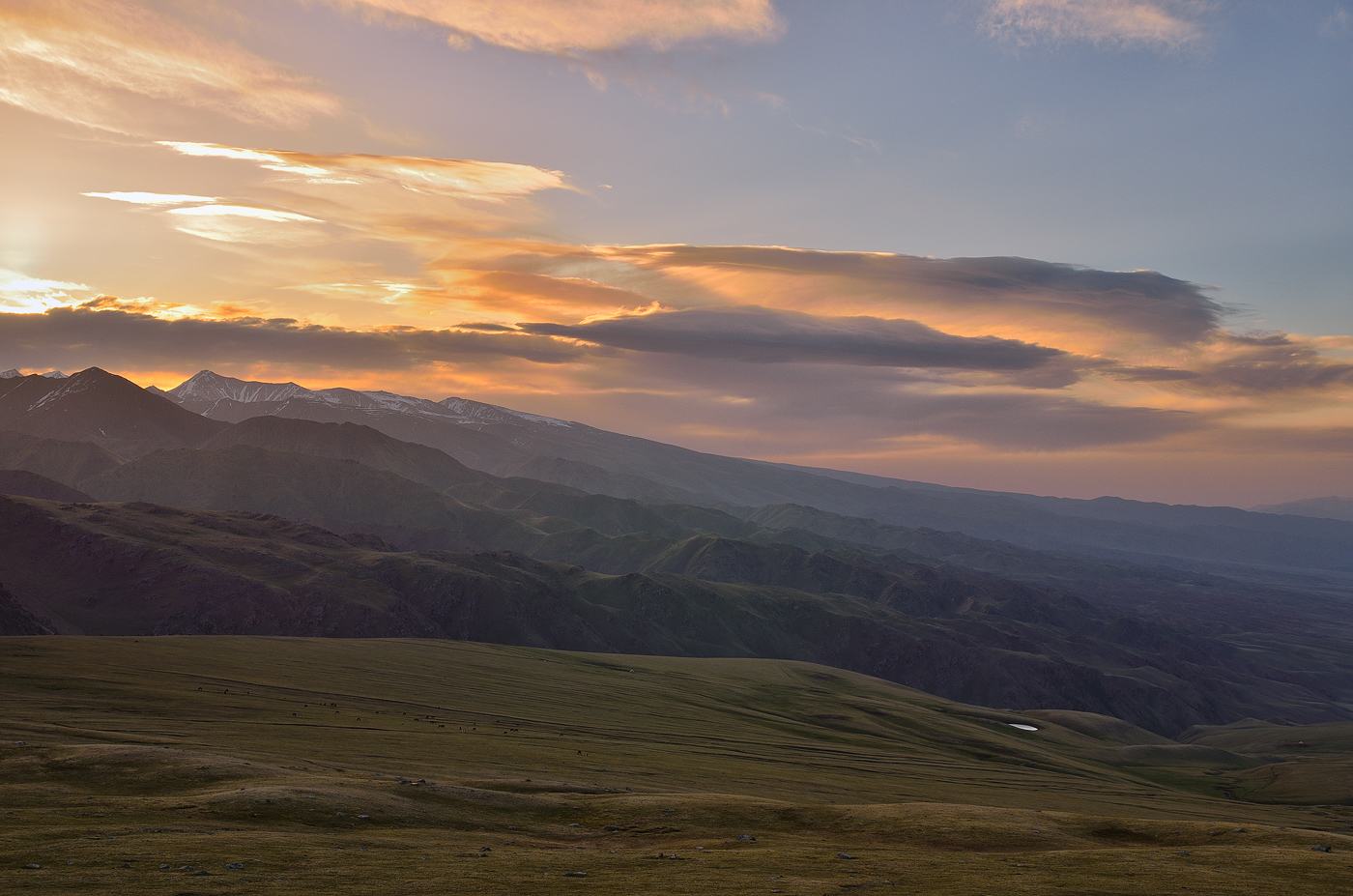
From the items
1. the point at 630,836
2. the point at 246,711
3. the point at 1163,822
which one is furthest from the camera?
the point at 246,711

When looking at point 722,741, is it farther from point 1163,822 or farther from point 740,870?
point 740,870

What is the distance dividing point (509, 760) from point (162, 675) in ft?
222

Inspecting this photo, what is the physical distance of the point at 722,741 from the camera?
148750 mm

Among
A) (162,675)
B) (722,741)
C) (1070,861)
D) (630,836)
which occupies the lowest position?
(722,741)

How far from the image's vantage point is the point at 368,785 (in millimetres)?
65688

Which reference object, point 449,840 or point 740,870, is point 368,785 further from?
point 740,870

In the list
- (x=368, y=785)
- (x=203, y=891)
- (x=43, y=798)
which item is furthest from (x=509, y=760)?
(x=203, y=891)

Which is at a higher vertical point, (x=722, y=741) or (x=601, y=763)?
(x=601, y=763)

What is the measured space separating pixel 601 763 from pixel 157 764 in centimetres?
5010

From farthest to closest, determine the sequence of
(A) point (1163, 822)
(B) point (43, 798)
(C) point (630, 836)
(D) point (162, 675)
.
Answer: (D) point (162, 675) → (A) point (1163, 822) → (C) point (630, 836) → (B) point (43, 798)

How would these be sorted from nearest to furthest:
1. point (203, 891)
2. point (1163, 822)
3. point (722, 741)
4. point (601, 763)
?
point (203, 891), point (1163, 822), point (601, 763), point (722, 741)

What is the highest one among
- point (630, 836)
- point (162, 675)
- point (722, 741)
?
point (630, 836)

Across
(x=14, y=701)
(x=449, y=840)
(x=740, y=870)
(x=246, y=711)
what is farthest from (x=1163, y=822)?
(x=14, y=701)

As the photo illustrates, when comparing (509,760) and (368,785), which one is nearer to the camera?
(368,785)
